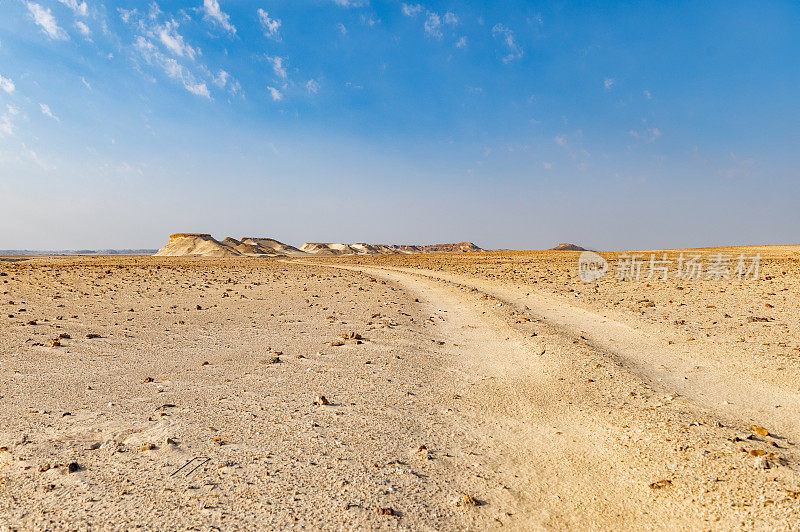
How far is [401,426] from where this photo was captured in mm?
5461

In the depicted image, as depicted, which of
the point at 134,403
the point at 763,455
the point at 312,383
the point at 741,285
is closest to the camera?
the point at 763,455

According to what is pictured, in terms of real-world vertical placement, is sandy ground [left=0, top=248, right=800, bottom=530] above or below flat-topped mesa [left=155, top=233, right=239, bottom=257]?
below

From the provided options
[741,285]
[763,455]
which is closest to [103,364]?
[763,455]

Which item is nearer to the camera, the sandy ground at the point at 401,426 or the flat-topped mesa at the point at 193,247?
the sandy ground at the point at 401,426

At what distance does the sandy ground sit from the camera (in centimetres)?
374

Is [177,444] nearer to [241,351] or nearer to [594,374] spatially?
[241,351]

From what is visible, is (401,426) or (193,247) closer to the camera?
(401,426)

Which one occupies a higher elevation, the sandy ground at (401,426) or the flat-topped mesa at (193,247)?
the flat-topped mesa at (193,247)

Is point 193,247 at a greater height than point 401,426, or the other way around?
point 193,247

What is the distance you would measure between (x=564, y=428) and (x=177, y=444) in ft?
14.9

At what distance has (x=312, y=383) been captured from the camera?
7098 millimetres

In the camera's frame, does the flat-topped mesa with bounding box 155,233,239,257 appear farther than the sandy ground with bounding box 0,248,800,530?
Yes

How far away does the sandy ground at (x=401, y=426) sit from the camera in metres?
3.74

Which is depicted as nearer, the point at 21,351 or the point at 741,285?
the point at 21,351
